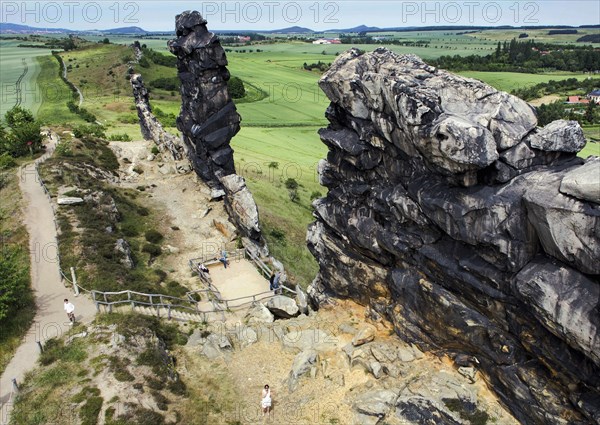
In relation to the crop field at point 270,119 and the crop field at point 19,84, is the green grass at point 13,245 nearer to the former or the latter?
the crop field at point 270,119

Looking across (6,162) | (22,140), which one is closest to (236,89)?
(22,140)

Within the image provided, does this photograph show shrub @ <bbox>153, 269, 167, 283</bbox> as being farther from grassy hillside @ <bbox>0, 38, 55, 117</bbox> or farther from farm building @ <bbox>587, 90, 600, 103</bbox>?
farm building @ <bbox>587, 90, 600, 103</bbox>

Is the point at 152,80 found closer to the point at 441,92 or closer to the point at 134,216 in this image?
the point at 134,216

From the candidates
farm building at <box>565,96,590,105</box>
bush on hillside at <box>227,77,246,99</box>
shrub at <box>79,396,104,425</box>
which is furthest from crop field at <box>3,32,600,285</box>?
shrub at <box>79,396,104,425</box>

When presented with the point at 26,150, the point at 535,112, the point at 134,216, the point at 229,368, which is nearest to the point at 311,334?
the point at 229,368

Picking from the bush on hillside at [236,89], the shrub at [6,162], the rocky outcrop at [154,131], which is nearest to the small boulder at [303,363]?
the rocky outcrop at [154,131]
